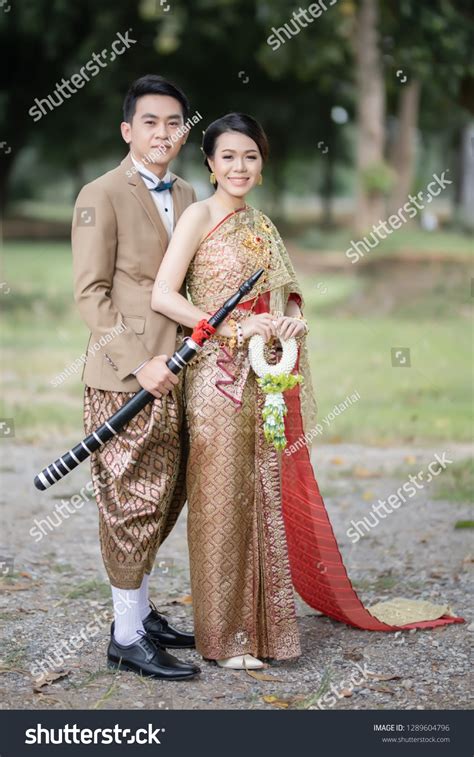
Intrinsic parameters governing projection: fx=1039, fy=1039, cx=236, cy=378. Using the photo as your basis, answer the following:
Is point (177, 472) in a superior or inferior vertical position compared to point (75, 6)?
inferior

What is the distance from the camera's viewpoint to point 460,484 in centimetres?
716

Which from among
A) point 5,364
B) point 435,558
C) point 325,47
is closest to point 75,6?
point 325,47

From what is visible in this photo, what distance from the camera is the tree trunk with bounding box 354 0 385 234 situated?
16.6 m

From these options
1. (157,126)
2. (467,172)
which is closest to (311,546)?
(157,126)

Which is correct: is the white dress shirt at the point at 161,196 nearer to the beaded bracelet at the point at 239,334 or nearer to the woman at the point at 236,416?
the woman at the point at 236,416

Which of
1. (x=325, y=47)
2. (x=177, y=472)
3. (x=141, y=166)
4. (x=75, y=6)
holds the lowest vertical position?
(x=177, y=472)

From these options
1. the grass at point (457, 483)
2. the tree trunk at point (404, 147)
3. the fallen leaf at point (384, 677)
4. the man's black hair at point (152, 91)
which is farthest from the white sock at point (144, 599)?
the tree trunk at point (404, 147)

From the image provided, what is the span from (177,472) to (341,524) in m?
2.56

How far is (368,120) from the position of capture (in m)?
17.3

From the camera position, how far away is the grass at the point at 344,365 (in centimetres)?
885

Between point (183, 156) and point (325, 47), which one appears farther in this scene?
point (183, 156)

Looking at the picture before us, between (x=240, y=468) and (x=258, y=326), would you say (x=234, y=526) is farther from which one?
(x=258, y=326)
